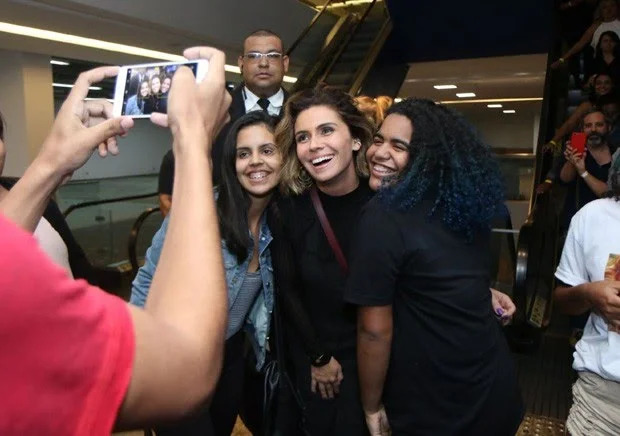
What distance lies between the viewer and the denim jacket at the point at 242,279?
6.62 feet

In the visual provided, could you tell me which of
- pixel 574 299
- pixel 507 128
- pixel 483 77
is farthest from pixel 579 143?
pixel 507 128

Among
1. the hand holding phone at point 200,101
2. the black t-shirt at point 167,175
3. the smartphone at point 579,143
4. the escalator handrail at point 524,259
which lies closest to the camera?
the hand holding phone at point 200,101

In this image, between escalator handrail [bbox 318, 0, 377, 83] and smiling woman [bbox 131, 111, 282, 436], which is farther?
escalator handrail [bbox 318, 0, 377, 83]

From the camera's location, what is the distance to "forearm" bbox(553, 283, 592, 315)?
Result: 1.72m

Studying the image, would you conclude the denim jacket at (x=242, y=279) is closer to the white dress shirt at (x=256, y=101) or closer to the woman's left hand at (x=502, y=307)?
the woman's left hand at (x=502, y=307)

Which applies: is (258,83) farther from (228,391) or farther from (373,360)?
(373,360)

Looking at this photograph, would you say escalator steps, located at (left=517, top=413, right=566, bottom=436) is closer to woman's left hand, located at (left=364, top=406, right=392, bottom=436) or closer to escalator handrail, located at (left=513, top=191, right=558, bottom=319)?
escalator handrail, located at (left=513, top=191, right=558, bottom=319)

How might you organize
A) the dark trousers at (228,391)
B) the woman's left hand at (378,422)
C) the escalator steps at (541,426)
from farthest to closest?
the escalator steps at (541,426) < the dark trousers at (228,391) < the woman's left hand at (378,422)

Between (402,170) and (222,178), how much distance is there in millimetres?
873

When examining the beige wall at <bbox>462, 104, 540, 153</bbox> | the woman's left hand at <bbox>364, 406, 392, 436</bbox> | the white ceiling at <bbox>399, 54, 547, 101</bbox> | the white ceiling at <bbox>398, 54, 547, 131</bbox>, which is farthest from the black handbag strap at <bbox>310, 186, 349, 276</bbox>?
the beige wall at <bbox>462, 104, 540, 153</bbox>

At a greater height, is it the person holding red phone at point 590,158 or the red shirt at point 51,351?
the person holding red phone at point 590,158

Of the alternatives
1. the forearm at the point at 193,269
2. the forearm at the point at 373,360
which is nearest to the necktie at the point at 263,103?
the forearm at the point at 373,360

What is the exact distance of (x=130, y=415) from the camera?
571 millimetres

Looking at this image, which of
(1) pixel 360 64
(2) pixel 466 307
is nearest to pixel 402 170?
(2) pixel 466 307
